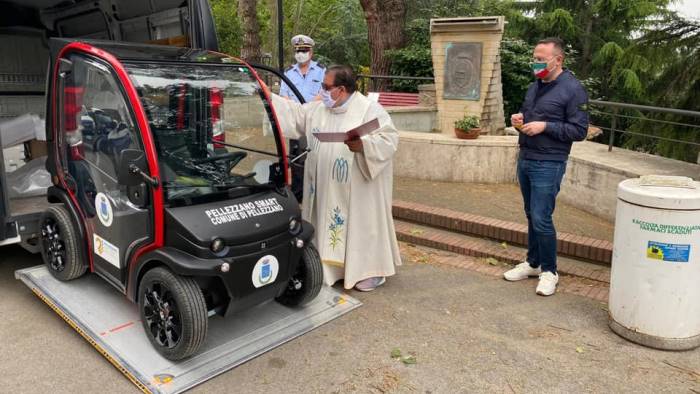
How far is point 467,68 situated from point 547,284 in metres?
5.24

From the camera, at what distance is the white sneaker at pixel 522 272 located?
4.74 m

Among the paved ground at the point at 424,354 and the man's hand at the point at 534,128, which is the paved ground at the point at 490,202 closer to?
the paved ground at the point at 424,354

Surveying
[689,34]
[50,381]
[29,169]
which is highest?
[689,34]

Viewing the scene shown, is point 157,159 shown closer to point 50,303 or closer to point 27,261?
point 50,303

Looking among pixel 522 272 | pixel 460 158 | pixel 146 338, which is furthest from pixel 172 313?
pixel 460 158

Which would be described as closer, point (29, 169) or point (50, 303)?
point (50, 303)

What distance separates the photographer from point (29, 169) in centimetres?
508

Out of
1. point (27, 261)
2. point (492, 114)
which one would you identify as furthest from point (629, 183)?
point (492, 114)

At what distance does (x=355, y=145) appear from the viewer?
3963 mm

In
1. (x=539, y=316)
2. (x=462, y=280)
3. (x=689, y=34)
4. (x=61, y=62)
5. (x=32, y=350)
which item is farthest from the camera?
(x=689, y=34)

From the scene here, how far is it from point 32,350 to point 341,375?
1963 millimetres

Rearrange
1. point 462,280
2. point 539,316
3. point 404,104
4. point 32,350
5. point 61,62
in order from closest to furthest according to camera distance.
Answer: point 32,350, point 61,62, point 539,316, point 462,280, point 404,104

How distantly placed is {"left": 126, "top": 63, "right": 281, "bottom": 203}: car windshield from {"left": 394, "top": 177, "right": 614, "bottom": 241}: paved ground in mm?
3116

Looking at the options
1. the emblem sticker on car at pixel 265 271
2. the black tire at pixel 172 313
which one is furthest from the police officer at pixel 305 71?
the black tire at pixel 172 313
